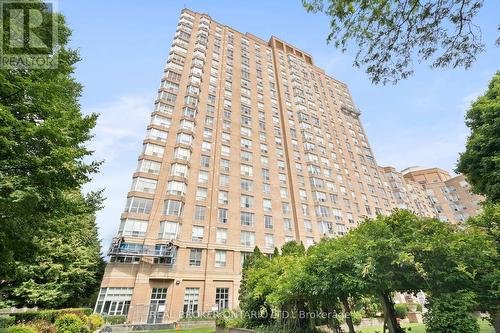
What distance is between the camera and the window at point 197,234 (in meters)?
31.3

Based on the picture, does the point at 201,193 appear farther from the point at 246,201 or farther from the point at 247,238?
the point at 247,238

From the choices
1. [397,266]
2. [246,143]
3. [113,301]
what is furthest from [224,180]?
[397,266]

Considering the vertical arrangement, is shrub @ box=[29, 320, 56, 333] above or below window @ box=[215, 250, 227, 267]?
below

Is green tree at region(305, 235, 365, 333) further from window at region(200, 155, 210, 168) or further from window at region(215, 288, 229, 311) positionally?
window at region(200, 155, 210, 168)

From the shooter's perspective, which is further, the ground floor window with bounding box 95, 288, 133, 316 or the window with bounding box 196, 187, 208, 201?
the window with bounding box 196, 187, 208, 201

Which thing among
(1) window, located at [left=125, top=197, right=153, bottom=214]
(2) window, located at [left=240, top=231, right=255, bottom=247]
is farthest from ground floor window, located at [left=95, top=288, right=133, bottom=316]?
(2) window, located at [left=240, top=231, right=255, bottom=247]

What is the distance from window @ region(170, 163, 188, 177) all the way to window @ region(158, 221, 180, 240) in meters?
6.63

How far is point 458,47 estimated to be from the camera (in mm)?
5648

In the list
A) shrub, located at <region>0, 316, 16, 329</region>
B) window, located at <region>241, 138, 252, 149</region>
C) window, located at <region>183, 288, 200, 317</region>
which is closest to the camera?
shrub, located at <region>0, 316, 16, 329</region>

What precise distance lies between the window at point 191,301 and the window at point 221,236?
6047mm

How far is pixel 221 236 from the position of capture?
32.9 metres

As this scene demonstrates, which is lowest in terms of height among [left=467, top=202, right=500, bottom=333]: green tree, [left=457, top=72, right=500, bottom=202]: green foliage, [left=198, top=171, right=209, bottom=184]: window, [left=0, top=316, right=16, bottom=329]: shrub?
[left=0, top=316, right=16, bottom=329]: shrub

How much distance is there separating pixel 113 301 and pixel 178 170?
53.2 feet

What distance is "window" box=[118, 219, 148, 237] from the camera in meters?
28.7
